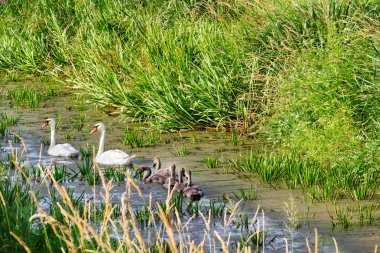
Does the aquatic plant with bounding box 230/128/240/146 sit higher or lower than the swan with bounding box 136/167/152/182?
higher

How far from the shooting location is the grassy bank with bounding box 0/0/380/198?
1056 cm

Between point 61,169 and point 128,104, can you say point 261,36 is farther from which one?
point 61,169

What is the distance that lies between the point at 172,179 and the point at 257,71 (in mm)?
2853

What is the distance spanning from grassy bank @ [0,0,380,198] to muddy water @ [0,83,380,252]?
1.28 ft

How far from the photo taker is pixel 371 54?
35.6 feet

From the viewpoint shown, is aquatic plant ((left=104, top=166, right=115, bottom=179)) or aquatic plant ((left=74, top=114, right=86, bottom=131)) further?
aquatic plant ((left=74, top=114, right=86, bottom=131))

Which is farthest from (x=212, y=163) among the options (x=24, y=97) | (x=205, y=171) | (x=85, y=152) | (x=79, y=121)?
(x=24, y=97)

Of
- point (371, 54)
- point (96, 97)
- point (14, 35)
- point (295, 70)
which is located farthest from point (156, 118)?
Answer: point (14, 35)

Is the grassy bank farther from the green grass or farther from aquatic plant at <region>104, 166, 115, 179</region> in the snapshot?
aquatic plant at <region>104, 166, 115, 179</region>

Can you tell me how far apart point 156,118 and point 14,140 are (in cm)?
205

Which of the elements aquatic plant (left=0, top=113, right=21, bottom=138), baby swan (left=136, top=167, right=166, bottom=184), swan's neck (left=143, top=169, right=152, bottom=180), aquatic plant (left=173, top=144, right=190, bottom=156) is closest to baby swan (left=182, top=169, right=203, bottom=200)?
baby swan (left=136, top=167, right=166, bottom=184)

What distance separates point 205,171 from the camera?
1092cm

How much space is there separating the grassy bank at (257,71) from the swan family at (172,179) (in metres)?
1.43

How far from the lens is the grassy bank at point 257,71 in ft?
34.7
